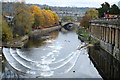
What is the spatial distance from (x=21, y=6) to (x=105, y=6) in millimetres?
33374

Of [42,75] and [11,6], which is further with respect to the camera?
[11,6]

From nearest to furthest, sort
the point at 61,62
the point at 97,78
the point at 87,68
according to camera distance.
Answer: the point at 97,78, the point at 87,68, the point at 61,62

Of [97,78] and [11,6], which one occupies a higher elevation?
[11,6]

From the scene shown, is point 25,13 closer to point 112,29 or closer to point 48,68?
point 112,29

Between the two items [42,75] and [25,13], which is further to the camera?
[25,13]

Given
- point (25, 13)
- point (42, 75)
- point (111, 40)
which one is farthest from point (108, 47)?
point (25, 13)

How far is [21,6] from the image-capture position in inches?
2263

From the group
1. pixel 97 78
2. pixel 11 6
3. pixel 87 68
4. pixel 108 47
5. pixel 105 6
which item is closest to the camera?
pixel 97 78

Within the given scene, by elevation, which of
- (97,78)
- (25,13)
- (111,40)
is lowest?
(97,78)

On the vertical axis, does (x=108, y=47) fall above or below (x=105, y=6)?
below

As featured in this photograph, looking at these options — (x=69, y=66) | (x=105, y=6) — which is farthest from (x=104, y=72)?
(x=105, y=6)

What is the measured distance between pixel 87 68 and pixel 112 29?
14449 mm

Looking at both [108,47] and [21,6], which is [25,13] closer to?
[21,6]

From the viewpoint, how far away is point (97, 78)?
24000 mm
